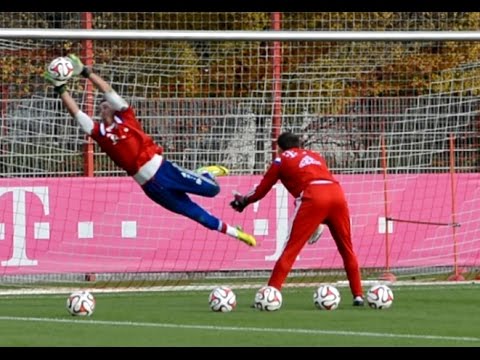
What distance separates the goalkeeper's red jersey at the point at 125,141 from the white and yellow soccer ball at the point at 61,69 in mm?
710

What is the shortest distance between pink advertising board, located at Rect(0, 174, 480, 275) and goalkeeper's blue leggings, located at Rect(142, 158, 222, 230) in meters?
4.46

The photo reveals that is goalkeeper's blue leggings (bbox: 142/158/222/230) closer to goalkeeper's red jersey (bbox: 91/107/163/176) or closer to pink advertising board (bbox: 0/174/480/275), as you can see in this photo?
goalkeeper's red jersey (bbox: 91/107/163/176)

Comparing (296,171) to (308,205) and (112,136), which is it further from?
(112,136)

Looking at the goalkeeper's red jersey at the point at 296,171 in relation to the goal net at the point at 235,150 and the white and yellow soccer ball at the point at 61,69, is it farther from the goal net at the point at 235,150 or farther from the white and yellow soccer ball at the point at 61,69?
the goal net at the point at 235,150

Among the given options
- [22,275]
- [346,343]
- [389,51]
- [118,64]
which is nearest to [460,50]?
[389,51]

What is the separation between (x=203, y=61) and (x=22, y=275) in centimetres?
431

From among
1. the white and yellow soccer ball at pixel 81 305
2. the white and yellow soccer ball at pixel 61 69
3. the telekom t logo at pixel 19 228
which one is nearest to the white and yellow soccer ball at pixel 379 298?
the white and yellow soccer ball at pixel 81 305

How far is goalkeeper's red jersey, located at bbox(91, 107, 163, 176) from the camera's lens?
16.7m

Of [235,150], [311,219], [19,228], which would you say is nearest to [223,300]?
[311,219]

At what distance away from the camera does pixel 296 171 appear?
16688 mm

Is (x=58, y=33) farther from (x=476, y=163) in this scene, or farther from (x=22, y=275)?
(x=476, y=163)

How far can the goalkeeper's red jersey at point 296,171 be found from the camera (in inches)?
658

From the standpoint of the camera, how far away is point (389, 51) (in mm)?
23125

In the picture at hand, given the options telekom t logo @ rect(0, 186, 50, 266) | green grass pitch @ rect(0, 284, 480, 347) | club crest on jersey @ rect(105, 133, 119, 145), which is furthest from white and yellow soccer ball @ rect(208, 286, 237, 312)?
telekom t logo @ rect(0, 186, 50, 266)
